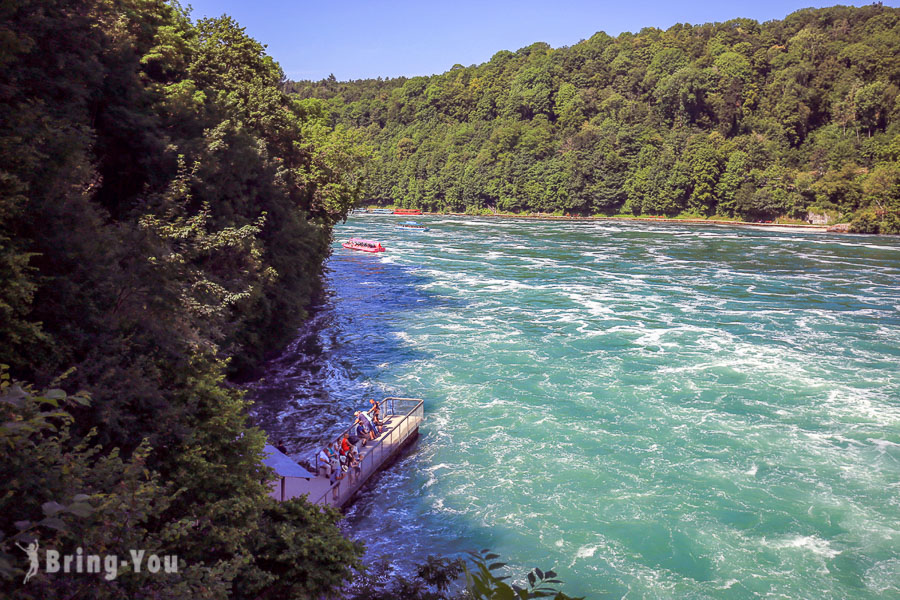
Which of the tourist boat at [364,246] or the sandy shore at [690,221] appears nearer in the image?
the tourist boat at [364,246]

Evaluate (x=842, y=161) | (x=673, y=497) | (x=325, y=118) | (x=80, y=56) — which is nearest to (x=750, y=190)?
(x=842, y=161)

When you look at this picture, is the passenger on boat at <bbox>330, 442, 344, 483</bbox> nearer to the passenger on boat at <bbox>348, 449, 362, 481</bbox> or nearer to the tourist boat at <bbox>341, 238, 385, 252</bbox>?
the passenger on boat at <bbox>348, 449, 362, 481</bbox>

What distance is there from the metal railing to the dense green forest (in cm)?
8749

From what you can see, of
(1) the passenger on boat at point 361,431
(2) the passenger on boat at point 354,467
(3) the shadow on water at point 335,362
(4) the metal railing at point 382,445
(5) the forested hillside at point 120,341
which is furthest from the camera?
(3) the shadow on water at point 335,362

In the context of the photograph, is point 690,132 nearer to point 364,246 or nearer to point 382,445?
point 364,246

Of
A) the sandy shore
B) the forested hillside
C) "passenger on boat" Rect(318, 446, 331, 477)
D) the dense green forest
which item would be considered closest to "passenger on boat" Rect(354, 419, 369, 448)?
"passenger on boat" Rect(318, 446, 331, 477)

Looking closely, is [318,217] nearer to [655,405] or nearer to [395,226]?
[655,405]

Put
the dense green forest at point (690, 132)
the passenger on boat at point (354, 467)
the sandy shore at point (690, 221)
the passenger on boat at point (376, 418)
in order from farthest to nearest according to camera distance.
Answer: the dense green forest at point (690, 132) → the sandy shore at point (690, 221) → the passenger on boat at point (376, 418) → the passenger on boat at point (354, 467)

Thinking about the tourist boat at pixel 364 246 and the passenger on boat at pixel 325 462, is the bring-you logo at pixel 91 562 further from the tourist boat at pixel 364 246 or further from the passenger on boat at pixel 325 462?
the tourist boat at pixel 364 246

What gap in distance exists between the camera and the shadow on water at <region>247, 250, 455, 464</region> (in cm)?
2331

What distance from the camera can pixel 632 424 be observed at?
2330 centimetres

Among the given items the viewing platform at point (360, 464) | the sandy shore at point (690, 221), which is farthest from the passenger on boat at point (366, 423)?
the sandy shore at point (690, 221)

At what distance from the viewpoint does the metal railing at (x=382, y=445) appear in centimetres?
1728

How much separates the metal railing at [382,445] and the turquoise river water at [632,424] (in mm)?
607
